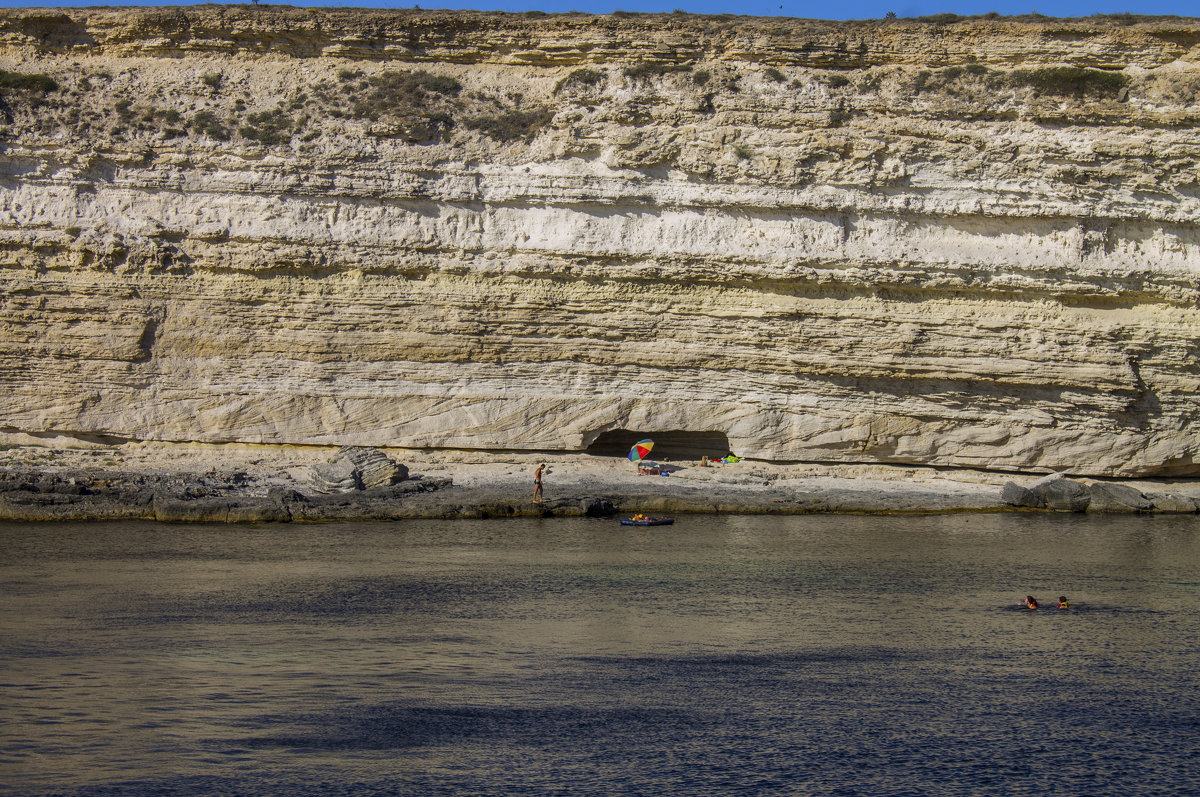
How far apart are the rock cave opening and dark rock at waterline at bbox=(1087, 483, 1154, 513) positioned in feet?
21.6

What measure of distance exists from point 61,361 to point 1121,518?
63.2 feet

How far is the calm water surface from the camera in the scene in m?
7.26

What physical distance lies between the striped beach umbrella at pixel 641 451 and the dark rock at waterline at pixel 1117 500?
26.2 feet

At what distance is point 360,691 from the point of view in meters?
8.57

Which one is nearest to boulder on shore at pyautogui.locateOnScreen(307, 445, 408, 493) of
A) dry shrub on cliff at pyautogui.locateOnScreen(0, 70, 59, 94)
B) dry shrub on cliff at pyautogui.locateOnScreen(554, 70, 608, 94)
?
dry shrub on cliff at pyautogui.locateOnScreen(554, 70, 608, 94)

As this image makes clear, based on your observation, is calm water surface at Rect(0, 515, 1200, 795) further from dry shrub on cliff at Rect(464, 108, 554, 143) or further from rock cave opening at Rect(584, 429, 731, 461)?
dry shrub on cliff at Rect(464, 108, 554, 143)

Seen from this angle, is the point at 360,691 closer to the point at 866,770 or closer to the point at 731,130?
the point at 866,770

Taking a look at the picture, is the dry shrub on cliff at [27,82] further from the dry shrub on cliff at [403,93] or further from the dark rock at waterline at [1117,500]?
the dark rock at waterline at [1117,500]

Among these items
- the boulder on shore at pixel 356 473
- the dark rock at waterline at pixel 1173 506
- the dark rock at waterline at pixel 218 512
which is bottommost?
the dark rock at waterline at pixel 1173 506

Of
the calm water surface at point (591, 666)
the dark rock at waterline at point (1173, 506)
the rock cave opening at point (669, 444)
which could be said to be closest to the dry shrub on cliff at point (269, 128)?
the calm water surface at point (591, 666)

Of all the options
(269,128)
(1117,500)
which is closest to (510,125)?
(269,128)

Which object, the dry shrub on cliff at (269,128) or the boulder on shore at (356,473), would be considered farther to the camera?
the dry shrub on cliff at (269,128)

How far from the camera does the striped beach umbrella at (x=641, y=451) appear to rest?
63.6 ft

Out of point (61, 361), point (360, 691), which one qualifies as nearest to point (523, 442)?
point (61, 361)
